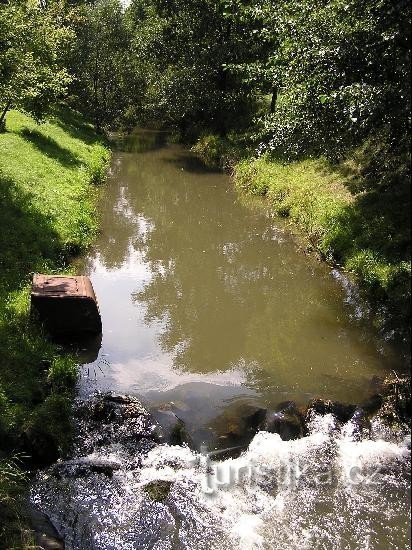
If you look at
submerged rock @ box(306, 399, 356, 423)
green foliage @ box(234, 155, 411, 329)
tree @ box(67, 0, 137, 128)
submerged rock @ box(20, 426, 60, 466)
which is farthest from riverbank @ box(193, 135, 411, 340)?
tree @ box(67, 0, 137, 128)

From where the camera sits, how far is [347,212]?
1535 cm

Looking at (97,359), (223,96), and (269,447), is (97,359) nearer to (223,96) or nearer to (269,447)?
(269,447)

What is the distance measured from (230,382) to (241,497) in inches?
117

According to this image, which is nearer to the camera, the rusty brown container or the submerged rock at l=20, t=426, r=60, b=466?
the submerged rock at l=20, t=426, r=60, b=466

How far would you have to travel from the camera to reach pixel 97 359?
1049 centimetres

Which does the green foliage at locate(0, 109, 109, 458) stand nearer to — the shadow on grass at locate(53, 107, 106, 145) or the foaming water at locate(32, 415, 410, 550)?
the shadow on grass at locate(53, 107, 106, 145)

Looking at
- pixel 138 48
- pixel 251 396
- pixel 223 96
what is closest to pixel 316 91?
pixel 251 396

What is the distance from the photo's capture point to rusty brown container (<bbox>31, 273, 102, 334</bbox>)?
33.4 feet

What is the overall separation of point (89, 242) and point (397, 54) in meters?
10.4

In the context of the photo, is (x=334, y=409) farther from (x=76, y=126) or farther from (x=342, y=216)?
(x=76, y=126)

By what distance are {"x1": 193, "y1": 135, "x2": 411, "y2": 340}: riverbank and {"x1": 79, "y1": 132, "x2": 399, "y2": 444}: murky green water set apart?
24.0 inches

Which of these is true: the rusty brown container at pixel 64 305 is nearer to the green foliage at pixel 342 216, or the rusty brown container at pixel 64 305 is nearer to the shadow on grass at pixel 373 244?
the green foliage at pixel 342 216

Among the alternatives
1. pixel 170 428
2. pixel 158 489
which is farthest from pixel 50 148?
pixel 158 489

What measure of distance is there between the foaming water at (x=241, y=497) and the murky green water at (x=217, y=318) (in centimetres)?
108
